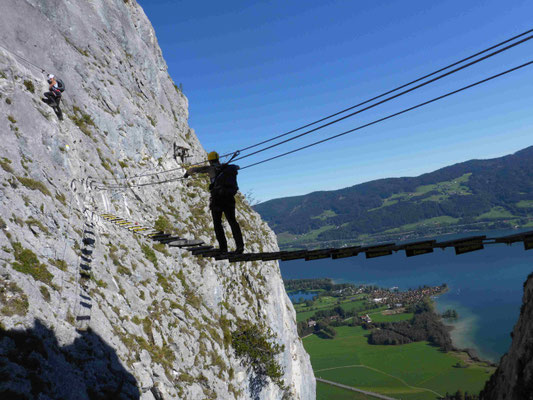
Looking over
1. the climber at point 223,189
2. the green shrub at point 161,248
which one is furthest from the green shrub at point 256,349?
the climber at point 223,189

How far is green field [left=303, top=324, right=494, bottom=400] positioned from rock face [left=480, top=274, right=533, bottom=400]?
346 feet

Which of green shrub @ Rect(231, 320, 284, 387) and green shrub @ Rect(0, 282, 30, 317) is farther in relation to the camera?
green shrub @ Rect(231, 320, 284, 387)

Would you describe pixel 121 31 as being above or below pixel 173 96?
above

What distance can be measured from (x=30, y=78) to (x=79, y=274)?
12.8 metres

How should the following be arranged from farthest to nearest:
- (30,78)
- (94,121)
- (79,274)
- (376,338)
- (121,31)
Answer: (376,338) < (121,31) < (94,121) < (30,78) < (79,274)

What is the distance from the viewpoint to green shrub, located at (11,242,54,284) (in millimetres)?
11789

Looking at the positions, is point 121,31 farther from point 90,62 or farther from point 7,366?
point 7,366

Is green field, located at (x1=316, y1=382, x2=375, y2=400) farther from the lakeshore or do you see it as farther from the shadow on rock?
the shadow on rock

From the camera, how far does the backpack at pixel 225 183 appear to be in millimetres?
12258

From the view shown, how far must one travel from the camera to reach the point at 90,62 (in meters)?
29.7

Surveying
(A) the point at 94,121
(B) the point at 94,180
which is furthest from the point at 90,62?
(B) the point at 94,180

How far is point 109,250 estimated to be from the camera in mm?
19672

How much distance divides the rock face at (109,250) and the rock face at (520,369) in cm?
1355

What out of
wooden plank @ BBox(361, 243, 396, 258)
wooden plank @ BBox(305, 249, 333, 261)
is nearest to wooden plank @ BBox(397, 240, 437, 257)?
wooden plank @ BBox(361, 243, 396, 258)
